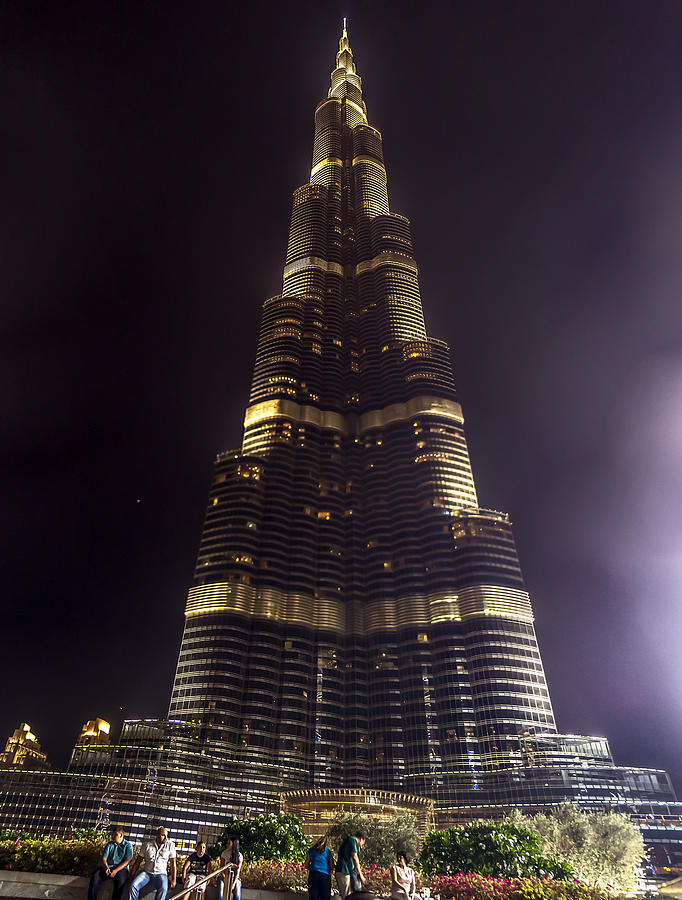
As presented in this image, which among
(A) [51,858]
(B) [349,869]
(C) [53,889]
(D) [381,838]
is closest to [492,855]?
(B) [349,869]

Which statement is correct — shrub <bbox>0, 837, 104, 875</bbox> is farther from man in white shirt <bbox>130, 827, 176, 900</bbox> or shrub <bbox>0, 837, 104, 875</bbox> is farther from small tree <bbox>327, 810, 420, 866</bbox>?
small tree <bbox>327, 810, 420, 866</bbox>

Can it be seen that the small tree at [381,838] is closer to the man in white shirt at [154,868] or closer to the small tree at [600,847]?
the small tree at [600,847]

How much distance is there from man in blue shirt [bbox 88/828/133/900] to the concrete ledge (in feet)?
0.89

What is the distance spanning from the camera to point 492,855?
4406 centimetres

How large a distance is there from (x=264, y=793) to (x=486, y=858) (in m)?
140

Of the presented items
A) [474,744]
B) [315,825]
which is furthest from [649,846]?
[315,825]

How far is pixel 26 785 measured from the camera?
148 m

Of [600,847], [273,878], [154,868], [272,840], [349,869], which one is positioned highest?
[272,840]

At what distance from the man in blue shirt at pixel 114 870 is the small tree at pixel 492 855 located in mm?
29908

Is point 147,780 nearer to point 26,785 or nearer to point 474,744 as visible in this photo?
point 26,785

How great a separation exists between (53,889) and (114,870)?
15.1 feet

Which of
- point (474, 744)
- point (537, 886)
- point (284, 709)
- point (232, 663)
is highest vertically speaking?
point (232, 663)

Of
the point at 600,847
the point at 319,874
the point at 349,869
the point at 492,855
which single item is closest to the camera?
the point at 319,874

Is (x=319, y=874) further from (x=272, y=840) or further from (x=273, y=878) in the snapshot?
(x=272, y=840)
